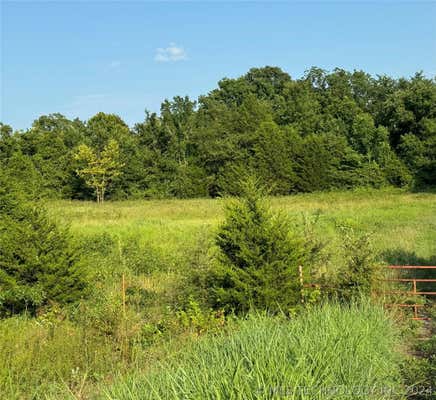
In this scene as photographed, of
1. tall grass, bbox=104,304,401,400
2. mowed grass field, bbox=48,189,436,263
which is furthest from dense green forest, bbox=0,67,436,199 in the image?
tall grass, bbox=104,304,401,400

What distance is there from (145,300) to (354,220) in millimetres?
15794

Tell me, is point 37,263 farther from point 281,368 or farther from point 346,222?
point 346,222

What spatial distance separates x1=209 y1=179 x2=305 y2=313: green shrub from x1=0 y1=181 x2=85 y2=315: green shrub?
386cm

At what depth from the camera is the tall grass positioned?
4148mm

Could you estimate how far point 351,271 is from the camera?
10.6m

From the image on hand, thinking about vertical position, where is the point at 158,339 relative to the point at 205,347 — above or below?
below

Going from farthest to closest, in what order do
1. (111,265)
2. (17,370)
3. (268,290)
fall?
(111,265), (268,290), (17,370)

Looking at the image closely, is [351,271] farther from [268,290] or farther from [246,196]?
[246,196]

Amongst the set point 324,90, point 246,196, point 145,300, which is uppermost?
point 324,90

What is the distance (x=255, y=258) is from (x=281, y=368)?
5704 mm

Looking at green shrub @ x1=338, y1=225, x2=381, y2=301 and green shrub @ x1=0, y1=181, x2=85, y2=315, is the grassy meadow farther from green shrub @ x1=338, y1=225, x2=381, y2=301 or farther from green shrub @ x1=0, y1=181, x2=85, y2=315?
green shrub @ x1=338, y1=225, x2=381, y2=301

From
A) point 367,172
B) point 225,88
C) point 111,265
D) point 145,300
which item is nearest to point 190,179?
point 367,172

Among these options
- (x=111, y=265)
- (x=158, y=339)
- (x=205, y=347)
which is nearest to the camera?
(x=205, y=347)

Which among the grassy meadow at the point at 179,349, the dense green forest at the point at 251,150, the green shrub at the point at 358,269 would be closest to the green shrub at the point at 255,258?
the grassy meadow at the point at 179,349
